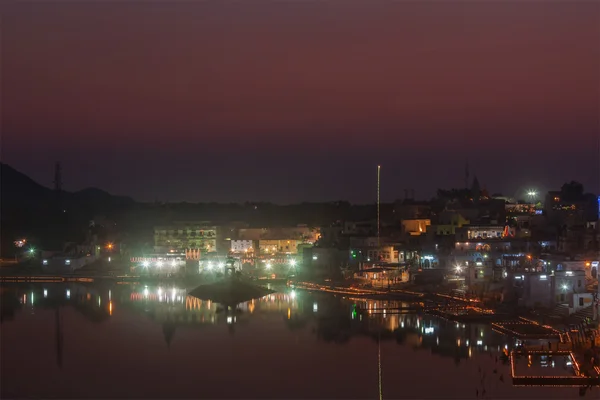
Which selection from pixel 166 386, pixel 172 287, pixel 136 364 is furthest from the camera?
pixel 172 287

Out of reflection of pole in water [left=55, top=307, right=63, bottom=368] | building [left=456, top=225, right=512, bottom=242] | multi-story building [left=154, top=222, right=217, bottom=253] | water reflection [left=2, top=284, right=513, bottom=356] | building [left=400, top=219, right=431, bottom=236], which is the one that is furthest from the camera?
multi-story building [left=154, top=222, right=217, bottom=253]

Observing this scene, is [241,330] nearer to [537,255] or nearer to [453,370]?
[453,370]

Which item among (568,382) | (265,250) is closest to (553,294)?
(568,382)

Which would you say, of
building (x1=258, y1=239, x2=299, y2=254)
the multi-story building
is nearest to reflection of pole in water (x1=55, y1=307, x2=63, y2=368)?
building (x1=258, y1=239, x2=299, y2=254)

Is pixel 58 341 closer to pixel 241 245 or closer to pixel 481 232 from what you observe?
pixel 481 232

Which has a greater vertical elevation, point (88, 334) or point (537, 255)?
point (537, 255)

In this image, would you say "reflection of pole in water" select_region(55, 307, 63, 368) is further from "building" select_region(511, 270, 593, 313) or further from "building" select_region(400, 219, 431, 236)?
"building" select_region(400, 219, 431, 236)

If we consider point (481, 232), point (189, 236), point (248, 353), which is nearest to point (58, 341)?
point (248, 353)
